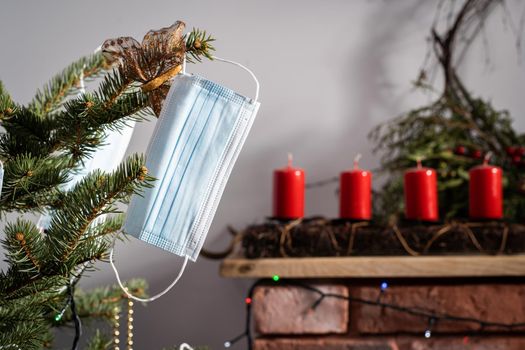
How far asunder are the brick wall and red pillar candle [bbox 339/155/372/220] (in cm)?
15

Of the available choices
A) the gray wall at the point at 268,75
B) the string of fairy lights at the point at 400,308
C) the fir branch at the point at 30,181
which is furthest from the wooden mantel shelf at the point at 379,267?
the fir branch at the point at 30,181

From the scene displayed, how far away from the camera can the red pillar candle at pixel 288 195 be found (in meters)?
1.36

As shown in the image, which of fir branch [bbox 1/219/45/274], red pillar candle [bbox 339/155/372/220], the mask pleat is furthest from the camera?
red pillar candle [bbox 339/155/372/220]

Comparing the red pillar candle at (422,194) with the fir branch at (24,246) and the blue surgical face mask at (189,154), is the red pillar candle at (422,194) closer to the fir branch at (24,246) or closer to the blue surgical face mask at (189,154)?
the blue surgical face mask at (189,154)

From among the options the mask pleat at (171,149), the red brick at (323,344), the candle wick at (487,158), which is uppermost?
the candle wick at (487,158)

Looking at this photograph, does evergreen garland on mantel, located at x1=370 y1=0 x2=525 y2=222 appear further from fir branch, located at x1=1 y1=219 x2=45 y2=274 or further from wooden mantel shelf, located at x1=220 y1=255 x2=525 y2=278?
fir branch, located at x1=1 y1=219 x2=45 y2=274

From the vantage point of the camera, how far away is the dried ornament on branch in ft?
2.35

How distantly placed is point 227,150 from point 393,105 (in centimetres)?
98

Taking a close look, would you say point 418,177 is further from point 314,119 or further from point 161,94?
point 161,94

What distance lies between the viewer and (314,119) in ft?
5.52

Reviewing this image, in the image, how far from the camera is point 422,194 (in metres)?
1.32

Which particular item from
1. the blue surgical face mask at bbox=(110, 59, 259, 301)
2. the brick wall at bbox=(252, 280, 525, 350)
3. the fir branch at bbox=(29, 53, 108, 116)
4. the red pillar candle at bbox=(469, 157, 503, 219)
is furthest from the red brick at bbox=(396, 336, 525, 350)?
the fir branch at bbox=(29, 53, 108, 116)

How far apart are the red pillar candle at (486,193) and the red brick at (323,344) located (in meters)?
0.32

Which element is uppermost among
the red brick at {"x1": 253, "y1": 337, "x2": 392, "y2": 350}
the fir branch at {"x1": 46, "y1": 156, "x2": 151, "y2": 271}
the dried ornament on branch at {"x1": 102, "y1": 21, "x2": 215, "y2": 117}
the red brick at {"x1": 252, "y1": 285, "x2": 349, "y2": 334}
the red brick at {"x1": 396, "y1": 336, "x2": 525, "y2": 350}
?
the dried ornament on branch at {"x1": 102, "y1": 21, "x2": 215, "y2": 117}
